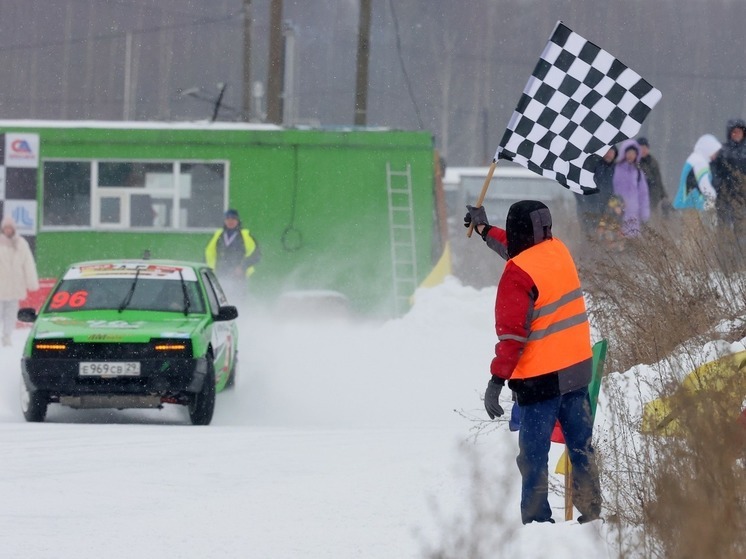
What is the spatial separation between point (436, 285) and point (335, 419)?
8.37 metres

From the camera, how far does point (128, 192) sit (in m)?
21.6

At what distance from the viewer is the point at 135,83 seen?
2689 inches

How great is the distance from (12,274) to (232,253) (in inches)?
123

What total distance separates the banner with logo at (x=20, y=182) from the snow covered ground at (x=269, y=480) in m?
7.38

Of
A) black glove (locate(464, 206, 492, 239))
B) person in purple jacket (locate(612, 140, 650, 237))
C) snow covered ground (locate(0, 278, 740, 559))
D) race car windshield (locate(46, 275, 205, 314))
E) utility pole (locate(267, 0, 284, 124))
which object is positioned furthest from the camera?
utility pole (locate(267, 0, 284, 124))

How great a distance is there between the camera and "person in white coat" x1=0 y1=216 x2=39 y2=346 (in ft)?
62.1


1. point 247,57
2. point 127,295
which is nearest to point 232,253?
point 127,295

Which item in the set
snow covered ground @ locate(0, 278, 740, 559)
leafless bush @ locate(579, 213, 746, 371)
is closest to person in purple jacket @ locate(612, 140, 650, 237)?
snow covered ground @ locate(0, 278, 740, 559)

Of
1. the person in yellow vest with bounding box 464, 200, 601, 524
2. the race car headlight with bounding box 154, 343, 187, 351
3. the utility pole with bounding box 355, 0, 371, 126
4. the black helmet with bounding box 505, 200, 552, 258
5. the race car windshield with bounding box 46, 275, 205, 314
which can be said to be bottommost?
the person in yellow vest with bounding box 464, 200, 601, 524

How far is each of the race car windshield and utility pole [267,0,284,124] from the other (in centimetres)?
1890

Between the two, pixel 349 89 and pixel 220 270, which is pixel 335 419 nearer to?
pixel 220 270

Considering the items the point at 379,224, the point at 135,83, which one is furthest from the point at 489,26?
the point at 379,224

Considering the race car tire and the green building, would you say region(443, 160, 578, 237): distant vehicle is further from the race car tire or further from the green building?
the race car tire

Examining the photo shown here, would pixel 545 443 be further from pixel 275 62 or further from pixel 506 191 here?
pixel 506 191
